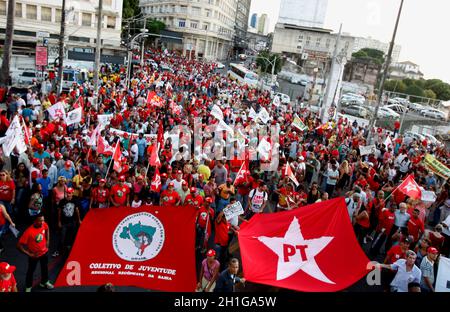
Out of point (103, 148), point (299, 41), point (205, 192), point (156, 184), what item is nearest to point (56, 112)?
point (103, 148)

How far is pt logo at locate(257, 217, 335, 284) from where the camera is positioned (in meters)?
5.57

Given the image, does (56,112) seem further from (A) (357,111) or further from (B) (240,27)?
(B) (240,27)

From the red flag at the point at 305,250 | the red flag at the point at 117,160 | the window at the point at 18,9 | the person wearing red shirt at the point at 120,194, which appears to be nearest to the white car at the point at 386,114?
the red flag at the point at 117,160

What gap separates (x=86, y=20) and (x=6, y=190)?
47336mm

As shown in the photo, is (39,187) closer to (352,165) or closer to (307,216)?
(307,216)

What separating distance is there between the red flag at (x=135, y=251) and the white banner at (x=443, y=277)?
386 cm

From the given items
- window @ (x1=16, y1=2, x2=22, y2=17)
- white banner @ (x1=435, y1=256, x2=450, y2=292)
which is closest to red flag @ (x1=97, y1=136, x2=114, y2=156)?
white banner @ (x1=435, y1=256, x2=450, y2=292)

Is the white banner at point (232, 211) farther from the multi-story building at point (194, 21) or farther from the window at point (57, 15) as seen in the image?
the multi-story building at point (194, 21)

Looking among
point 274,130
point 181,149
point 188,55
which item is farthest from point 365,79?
point 181,149

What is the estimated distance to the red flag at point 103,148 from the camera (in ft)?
34.9

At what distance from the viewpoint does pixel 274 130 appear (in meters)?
16.4

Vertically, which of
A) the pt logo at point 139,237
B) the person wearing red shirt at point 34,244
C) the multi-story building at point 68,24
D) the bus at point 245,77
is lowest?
the person wearing red shirt at point 34,244

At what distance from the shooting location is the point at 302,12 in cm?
12875
